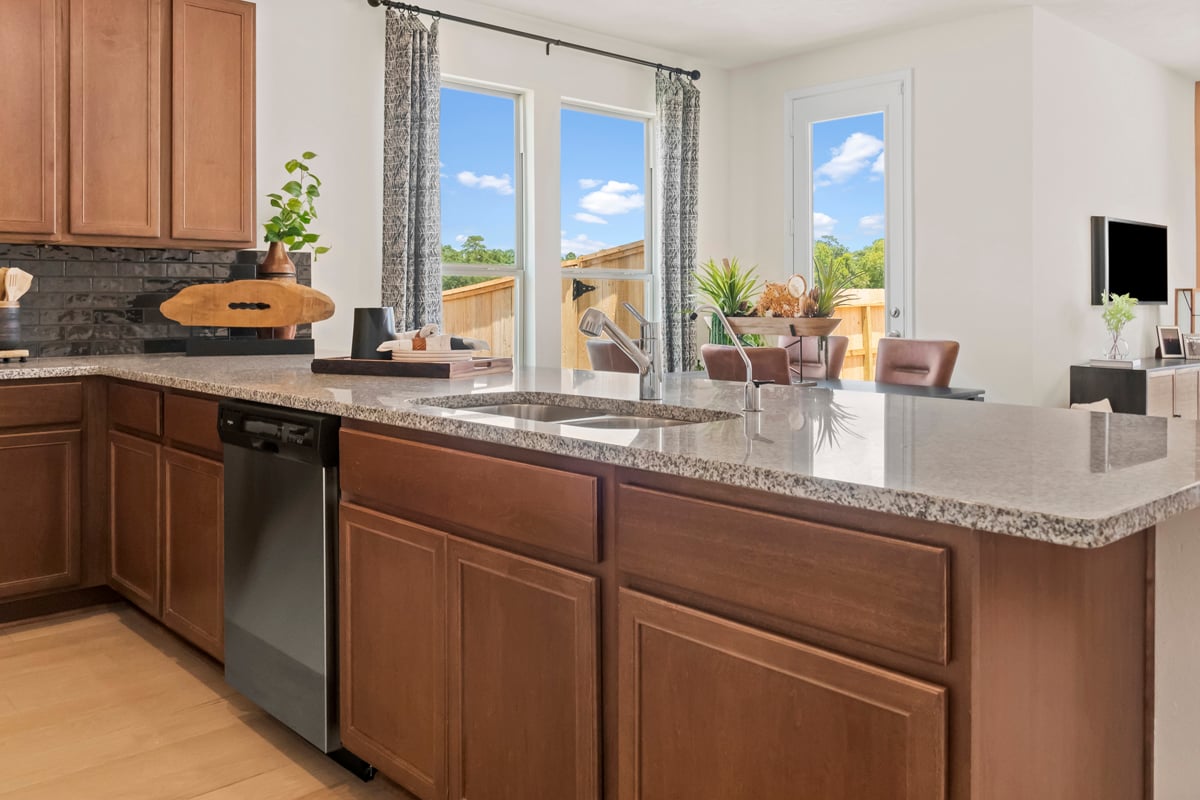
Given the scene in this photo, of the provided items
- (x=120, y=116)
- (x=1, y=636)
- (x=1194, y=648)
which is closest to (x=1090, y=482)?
(x=1194, y=648)

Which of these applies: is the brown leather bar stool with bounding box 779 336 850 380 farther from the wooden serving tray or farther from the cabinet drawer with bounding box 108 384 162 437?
the cabinet drawer with bounding box 108 384 162 437

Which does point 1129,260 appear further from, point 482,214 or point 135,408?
point 135,408

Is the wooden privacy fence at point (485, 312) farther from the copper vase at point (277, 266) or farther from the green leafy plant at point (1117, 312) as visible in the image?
the green leafy plant at point (1117, 312)

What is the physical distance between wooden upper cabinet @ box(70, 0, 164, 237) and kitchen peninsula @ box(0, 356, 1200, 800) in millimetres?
2000

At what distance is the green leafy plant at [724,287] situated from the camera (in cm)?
581

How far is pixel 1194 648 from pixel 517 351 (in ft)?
14.6

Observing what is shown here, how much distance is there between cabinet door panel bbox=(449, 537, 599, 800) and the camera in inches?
59.1

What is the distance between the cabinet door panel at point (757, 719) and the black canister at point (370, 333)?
173 cm

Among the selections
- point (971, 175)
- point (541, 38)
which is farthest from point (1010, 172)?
point (541, 38)

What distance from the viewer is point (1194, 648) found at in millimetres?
→ 1331

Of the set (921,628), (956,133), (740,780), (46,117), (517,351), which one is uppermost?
(956,133)

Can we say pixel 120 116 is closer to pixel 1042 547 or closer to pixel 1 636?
pixel 1 636

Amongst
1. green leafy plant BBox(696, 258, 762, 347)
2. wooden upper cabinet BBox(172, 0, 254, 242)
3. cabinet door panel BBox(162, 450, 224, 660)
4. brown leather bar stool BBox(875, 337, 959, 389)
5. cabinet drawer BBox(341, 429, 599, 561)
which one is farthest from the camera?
green leafy plant BBox(696, 258, 762, 347)

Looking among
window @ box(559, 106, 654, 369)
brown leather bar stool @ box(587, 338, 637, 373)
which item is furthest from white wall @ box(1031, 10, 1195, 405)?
brown leather bar stool @ box(587, 338, 637, 373)
